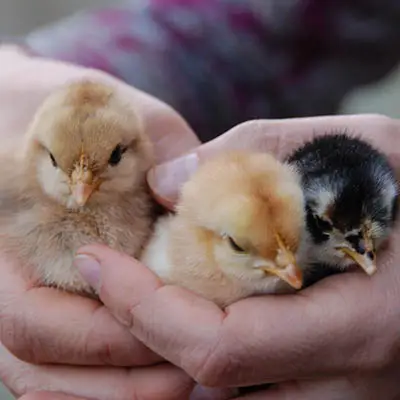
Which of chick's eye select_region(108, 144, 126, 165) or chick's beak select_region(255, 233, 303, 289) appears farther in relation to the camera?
chick's eye select_region(108, 144, 126, 165)

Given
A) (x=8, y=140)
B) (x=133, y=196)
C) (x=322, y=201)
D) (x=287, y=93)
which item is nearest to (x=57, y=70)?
(x=8, y=140)

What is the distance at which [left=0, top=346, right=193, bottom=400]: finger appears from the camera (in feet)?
2.75

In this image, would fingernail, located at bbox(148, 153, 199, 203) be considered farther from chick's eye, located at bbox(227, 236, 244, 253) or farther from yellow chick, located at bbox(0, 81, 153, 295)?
chick's eye, located at bbox(227, 236, 244, 253)

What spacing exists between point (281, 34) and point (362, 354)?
2.69 feet

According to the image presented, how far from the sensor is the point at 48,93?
→ 3.59 feet

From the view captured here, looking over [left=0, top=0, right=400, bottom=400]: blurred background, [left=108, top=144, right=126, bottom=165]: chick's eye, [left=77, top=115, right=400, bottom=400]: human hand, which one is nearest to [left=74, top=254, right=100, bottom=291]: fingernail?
[left=77, top=115, right=400, bottom=400]: human hand

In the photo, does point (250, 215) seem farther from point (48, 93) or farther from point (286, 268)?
point (48, 93)

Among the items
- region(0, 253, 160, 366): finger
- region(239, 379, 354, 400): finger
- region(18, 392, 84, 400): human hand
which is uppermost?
region(0, 253, 160, 366): finger

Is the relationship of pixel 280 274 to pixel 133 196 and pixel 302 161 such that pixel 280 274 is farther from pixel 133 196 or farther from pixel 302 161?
pixel 133 196

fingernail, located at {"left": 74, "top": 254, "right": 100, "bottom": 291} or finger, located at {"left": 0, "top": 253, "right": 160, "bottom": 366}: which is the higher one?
fingernail, located at {"left": 74, "top": 254, "right": 100, "bottom": 291}

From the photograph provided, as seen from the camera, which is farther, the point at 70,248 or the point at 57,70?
the point at 57,70

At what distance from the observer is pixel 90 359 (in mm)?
851

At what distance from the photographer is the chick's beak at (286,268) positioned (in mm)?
697

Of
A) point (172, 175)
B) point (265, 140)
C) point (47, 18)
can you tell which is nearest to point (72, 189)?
point (172, 175)
